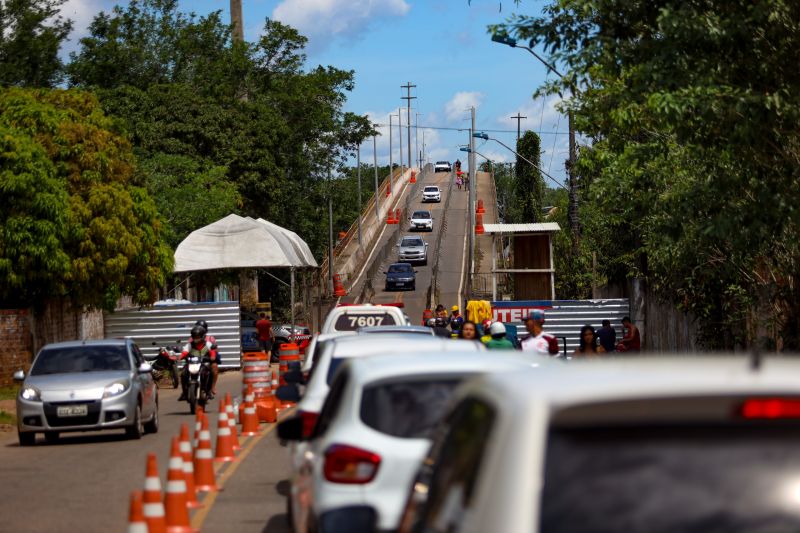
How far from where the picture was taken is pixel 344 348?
11.1 metres

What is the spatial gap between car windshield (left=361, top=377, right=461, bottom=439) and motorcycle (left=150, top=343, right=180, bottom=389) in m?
23.7

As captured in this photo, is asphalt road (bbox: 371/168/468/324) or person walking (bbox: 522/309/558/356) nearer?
person walking (bbox: 522/309/558/356)

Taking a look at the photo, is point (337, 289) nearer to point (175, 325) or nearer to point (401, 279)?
point (401, 279)

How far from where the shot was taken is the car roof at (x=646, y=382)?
10.6 feet

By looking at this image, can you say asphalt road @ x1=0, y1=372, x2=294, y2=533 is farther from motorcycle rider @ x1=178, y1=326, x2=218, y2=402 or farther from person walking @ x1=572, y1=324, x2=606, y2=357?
person walking @ x1=572, y1=324, x2=606, y2=357

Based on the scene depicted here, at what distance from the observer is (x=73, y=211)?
35.4 metres

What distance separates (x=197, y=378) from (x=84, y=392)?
4780 millimetres

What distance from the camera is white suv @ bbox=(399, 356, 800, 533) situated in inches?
122

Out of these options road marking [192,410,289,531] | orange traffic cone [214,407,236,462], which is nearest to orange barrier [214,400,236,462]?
orange traffic cone [214,407,236,462]

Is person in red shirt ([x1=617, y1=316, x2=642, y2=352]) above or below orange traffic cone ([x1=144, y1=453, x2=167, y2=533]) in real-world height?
below

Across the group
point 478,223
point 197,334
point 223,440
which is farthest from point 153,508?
point 478,223

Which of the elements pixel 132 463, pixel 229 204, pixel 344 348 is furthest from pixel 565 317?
pixel 344 348

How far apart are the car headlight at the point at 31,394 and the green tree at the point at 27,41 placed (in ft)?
149

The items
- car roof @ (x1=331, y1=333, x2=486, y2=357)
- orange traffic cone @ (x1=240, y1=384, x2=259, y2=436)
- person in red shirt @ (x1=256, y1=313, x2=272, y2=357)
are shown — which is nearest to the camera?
car roof @ (x1=331, y1=333, x2=486, y2=357)
